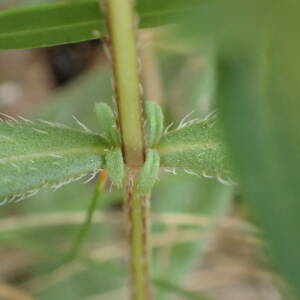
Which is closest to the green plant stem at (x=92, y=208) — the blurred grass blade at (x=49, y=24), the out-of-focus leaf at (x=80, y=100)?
the blurred grass blade at (x=49, y=24)

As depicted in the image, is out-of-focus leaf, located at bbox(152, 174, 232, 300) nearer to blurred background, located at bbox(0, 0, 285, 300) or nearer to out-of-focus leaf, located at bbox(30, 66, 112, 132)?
blurred background, located at bbox(0, 0, 285, 300)

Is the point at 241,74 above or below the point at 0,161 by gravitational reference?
below

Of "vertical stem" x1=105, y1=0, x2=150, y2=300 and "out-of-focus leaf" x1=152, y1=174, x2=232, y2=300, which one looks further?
"out-of-focus leaf" x1=152, y1=174, x2=232, y2=300

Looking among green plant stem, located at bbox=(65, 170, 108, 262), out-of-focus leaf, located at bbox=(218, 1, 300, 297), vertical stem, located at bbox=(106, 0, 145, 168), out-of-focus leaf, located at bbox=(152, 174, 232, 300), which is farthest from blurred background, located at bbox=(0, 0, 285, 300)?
out-of-focus leaf, located at bbox=(218, 1, 300, 297)

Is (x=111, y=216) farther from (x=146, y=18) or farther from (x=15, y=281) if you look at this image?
(x=146, y=18)

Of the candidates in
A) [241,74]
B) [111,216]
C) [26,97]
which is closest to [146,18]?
[241,74]

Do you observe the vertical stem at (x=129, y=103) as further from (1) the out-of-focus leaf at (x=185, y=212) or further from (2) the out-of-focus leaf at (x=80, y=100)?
(2) the out-of-focus leaf at (x=80, y=100)

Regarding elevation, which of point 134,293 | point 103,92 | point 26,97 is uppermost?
point 26,97
